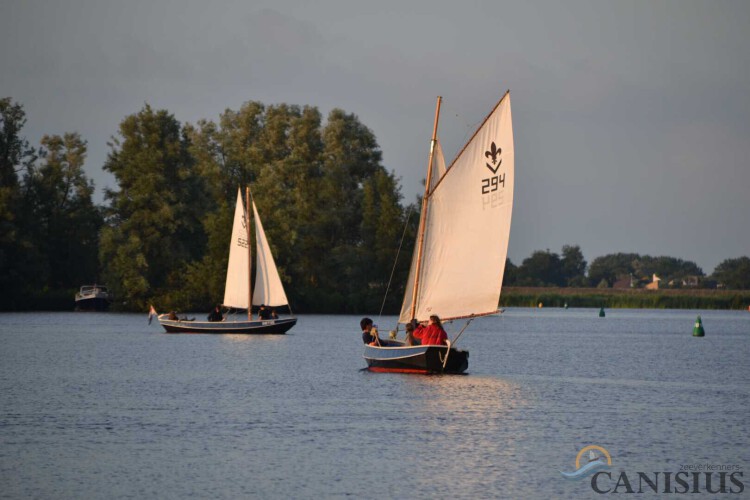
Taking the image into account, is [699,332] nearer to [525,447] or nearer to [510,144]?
[510,144]

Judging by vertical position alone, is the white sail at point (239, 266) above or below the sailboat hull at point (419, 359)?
above

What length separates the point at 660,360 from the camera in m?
64.7

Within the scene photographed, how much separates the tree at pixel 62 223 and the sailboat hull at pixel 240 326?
138 feet

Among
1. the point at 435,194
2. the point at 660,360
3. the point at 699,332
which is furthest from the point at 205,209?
the point at 435,194

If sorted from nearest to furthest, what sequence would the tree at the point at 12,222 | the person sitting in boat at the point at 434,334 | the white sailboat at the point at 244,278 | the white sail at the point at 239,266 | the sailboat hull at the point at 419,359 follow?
the person sitting in boat at the point at 434,334 < the sailboat hull at the point at 419,359 < the white sailboat at the point at 244,278 < the white sail at the point at 239,266 < the tree at the point at 12,222

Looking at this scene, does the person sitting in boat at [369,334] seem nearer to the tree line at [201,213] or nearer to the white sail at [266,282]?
the white sail at [266,282]

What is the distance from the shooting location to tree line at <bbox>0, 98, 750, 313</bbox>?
4729 inches

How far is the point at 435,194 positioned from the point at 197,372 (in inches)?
540

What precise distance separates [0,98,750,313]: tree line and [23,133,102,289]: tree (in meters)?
0.15

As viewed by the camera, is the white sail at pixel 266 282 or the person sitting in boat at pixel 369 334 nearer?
the person sitting in boat at pixel 369 334

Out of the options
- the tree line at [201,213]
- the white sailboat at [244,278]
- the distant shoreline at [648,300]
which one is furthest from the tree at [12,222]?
the distant shoreline at [648,300]

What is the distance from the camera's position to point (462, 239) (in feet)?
153

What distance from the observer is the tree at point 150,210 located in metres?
118

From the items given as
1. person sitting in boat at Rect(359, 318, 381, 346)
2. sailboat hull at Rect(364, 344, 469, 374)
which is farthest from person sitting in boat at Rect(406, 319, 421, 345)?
person sitting in boat at Rect(359, 318, 381, 346)
